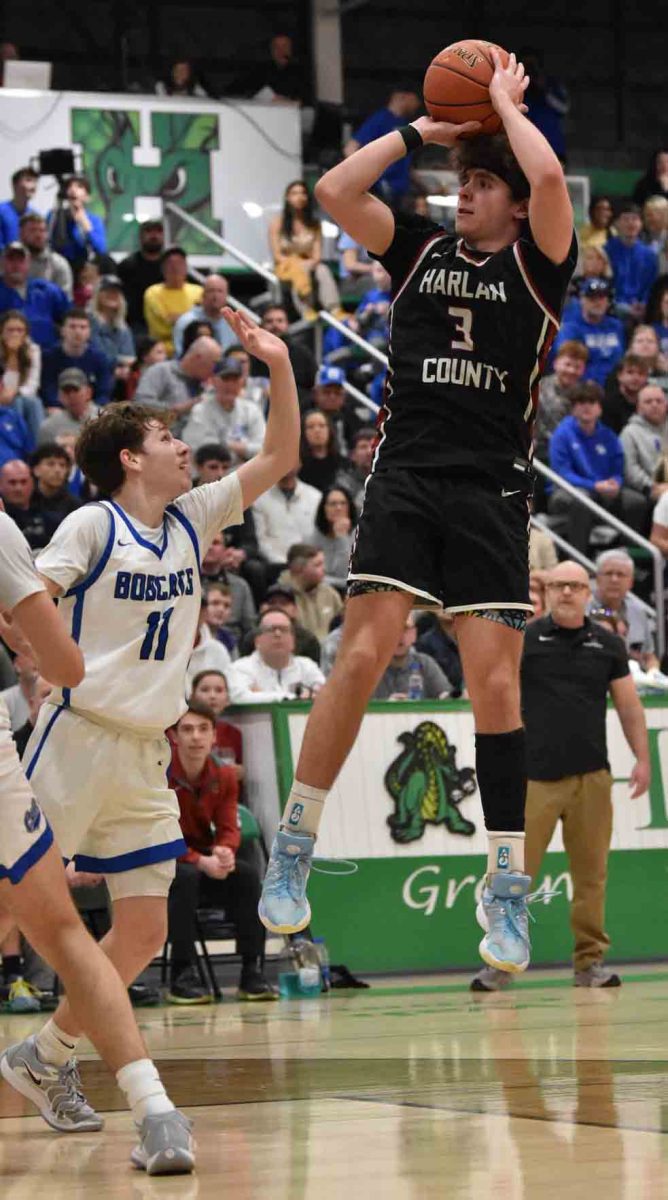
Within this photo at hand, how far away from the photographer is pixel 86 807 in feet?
19.0

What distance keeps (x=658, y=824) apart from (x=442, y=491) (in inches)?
276

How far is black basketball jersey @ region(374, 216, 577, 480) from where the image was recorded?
18.8ft

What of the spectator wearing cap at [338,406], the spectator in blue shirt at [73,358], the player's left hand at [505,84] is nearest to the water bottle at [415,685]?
the spectator wearing cap at [338,406]

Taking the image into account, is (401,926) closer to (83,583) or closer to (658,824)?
(658,824)

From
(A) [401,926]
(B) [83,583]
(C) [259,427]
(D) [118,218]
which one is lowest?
(A) [401,926]

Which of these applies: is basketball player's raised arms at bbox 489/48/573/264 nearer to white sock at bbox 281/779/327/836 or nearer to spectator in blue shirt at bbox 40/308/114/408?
white sock at bbox 281/779/327/836

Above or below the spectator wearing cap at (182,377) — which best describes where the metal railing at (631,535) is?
below

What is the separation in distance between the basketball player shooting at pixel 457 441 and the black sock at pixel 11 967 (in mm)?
4818

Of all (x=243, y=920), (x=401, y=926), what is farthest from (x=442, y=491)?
(x=401, y=926)

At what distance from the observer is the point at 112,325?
1664 centimetres

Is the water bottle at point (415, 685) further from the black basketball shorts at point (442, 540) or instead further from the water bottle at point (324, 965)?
the black basketball shorts at point (442, 540)

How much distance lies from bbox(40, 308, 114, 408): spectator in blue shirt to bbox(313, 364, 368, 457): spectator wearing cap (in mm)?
1864

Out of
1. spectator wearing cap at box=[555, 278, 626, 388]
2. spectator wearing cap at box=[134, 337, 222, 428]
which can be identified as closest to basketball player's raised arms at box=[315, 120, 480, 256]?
spectator wearing cap at box=[134, 337, 222, 428]

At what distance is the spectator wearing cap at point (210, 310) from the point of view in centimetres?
1678
